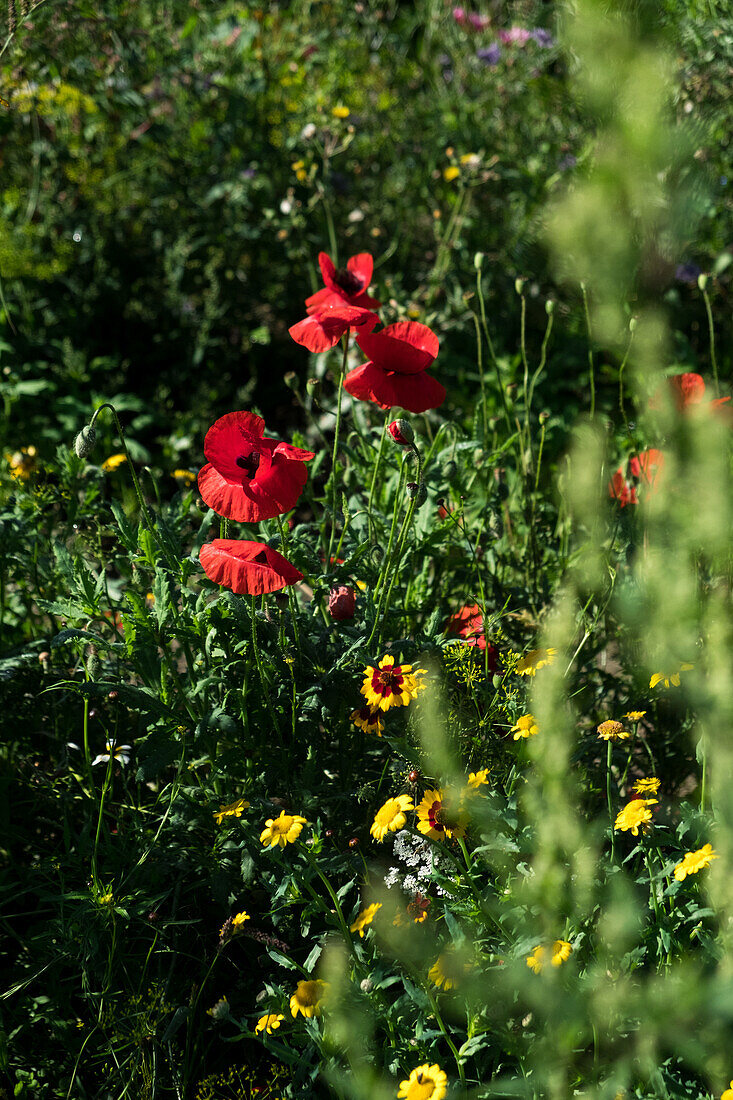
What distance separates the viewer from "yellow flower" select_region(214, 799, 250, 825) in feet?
4.20

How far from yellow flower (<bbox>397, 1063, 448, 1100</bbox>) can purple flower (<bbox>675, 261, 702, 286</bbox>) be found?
2.64 m

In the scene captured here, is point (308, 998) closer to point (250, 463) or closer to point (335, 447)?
point (250, 463)

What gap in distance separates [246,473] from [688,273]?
2.32m

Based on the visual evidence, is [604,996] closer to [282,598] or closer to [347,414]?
[282,598]

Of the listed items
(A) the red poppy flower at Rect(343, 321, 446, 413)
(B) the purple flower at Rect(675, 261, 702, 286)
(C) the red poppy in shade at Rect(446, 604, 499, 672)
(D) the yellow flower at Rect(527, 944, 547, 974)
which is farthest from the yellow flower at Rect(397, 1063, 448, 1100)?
(B) the purple flower at Rect(675, 261, 702, 286)

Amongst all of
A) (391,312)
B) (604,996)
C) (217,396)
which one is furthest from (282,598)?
(604,996)

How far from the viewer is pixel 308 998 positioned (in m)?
1.13

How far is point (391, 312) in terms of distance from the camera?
238 cm

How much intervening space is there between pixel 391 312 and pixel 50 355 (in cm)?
125

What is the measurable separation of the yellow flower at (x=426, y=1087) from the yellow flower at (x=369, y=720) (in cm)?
45

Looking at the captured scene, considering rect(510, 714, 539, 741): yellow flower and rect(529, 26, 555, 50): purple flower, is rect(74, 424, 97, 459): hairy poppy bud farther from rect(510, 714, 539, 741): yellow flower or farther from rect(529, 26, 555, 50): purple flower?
rect(529, 26, 555, 50): purple flower

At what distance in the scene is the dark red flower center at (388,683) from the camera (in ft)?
4.25

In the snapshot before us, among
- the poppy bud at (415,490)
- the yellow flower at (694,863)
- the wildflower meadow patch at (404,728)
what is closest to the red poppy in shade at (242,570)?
the wildflower meadow patch at (404,728)

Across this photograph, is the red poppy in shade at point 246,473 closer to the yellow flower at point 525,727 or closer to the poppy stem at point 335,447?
the poppy stem at point 335,447
